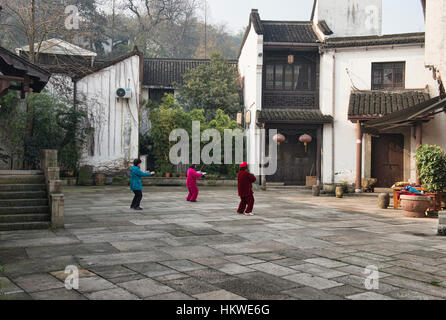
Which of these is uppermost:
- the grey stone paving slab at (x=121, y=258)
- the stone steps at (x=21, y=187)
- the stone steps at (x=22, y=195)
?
the stone steps at (x=21, y=187)

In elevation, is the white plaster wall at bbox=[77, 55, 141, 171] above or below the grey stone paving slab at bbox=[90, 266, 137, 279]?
above

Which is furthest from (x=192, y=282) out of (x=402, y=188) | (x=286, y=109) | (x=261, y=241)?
(x=286, y=109)

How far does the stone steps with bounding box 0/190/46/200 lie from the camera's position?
9.11 metres

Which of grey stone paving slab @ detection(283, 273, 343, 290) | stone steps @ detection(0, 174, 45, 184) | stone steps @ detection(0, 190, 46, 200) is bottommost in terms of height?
grey stone paving slab @ detection(283, 273, 343, 290)

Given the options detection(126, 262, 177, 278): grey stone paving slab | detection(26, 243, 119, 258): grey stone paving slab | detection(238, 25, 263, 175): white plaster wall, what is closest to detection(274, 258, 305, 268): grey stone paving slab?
detection(126, 262, 177, 278): grey stone paving slab

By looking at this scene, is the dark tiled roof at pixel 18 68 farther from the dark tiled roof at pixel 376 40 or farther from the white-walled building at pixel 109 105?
the dark tiled roof at pixel 376 40

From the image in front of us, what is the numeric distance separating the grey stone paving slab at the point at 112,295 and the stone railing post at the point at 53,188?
173 inches

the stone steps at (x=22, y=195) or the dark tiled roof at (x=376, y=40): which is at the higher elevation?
the dark tiled roof at (x=376, y=40)

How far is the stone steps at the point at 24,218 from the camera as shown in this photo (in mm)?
8539

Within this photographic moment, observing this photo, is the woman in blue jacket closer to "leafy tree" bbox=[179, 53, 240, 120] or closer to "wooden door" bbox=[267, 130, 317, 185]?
"wooden door" bbox=[267, 130, 317, 185]

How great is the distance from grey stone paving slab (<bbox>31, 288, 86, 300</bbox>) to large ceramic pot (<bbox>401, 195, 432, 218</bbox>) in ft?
29.7

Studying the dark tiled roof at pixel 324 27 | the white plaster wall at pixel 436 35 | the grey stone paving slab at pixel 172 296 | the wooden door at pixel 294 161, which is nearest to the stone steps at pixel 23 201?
the grey stone paving slab at pixel 172 296

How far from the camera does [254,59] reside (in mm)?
19984
